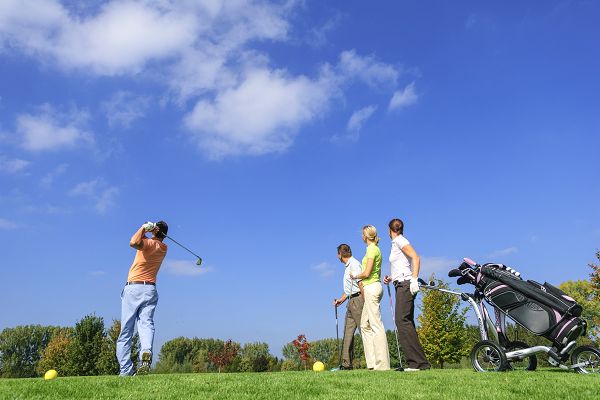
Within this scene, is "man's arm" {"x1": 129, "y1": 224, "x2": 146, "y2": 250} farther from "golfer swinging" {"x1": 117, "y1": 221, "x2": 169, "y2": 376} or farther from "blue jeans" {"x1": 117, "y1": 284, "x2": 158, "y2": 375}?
"blue jeans" {"x1": 117, "y1": 284, "x2": 158, "y2": 375}

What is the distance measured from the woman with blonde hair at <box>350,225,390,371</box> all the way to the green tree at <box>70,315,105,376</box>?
30614mm

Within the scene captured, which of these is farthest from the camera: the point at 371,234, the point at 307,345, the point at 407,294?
the point at 307,345

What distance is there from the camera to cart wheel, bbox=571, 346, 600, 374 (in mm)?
6852

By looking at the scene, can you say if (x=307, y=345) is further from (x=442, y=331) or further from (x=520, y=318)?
(x=520, y=318)

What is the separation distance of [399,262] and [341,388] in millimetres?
3499

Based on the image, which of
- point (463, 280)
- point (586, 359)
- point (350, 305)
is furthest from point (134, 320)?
point (586, 359)

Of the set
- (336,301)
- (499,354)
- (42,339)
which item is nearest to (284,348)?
(42,339)

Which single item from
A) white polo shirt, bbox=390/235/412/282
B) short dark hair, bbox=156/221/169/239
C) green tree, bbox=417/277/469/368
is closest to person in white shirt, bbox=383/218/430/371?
white polo shirt, bbox=390/235/412/282

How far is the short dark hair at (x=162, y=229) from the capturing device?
326 inches

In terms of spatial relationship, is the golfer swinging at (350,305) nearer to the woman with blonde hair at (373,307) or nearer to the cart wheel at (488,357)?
the woman with blonde hair at (373,307)

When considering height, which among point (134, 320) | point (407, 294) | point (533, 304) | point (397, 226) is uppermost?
point (397, 226)

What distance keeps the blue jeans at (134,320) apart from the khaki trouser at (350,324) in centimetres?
465

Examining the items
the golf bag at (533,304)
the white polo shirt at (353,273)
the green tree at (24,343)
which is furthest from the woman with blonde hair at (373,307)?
the green tree at (24,343)

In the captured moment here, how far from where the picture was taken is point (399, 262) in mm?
8562
